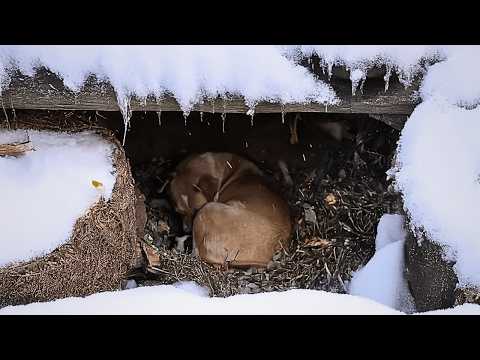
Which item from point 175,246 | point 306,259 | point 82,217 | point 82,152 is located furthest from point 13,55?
point 306,259

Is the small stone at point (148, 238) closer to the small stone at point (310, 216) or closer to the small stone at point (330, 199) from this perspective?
the small stone at point (310, 216)

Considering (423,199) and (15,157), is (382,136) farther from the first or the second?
(15,157)

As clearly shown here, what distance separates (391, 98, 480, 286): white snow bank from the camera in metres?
2.30

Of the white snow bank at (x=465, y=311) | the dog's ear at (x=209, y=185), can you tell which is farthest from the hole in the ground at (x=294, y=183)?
the white snow bank at (x=465, y=311)

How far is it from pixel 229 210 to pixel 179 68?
4.19ft

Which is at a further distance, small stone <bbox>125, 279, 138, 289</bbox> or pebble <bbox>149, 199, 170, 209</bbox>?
pebble <bbox>149, 199, 170, 209</bbox>

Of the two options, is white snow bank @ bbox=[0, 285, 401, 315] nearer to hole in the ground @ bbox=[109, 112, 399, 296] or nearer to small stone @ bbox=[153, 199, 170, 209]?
hole in the ground @ bbox=[109, 112, 399, 296]

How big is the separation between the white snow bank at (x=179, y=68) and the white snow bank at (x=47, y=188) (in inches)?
12.2

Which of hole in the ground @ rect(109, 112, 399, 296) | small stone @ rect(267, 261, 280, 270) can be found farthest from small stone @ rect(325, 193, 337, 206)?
small stone @ rect(267, 261, 280, 270)

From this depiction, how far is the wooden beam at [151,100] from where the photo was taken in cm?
271

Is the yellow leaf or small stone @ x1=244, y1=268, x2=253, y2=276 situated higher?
the yellow leaf

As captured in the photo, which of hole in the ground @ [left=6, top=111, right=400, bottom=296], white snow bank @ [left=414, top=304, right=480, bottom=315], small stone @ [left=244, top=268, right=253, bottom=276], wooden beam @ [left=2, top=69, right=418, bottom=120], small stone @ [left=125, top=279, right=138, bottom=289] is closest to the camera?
white snow bank @ [left=414, top=304, right=480, bottom=315]

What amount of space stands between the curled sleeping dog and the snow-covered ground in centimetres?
101
